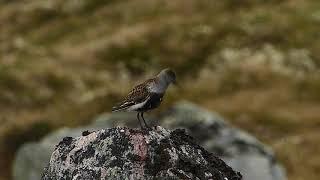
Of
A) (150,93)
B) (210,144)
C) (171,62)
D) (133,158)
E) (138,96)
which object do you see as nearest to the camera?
(133,158)

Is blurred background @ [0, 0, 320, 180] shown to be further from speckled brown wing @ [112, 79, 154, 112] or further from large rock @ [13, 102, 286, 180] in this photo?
speckled brown wing @ [112, 79, 154, 112]

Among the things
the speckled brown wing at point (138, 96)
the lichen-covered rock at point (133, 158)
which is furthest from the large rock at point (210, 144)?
the lichen-covered rock at point (133, 158)

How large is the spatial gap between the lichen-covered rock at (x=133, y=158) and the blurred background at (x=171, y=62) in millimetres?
37076

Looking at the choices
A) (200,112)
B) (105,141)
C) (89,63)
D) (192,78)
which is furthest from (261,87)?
(105,141)

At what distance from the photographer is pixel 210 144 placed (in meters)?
38.2

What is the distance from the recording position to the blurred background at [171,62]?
60.1 meters

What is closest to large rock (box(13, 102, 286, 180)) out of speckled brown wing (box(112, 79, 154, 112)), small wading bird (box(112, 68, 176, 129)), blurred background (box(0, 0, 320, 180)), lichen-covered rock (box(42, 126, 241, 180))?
blurred background (box(0, 0, 320, 180))

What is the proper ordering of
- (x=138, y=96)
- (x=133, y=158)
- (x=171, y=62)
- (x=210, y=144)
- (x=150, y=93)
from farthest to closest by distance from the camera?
(x=171, y=62) < (x=210, y=144) < (x=138, y=96) < (x=150, y=93) < (x=133, y=158)

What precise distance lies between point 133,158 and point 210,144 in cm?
2738

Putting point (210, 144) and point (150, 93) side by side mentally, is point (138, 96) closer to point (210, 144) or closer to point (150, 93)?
point (150, 93)

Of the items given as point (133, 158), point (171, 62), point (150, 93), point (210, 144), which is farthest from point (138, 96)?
point (171, 62)

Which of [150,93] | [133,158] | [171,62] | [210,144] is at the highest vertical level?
[171,62]

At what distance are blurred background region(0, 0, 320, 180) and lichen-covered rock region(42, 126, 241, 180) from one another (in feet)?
122

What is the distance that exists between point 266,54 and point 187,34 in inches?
519
